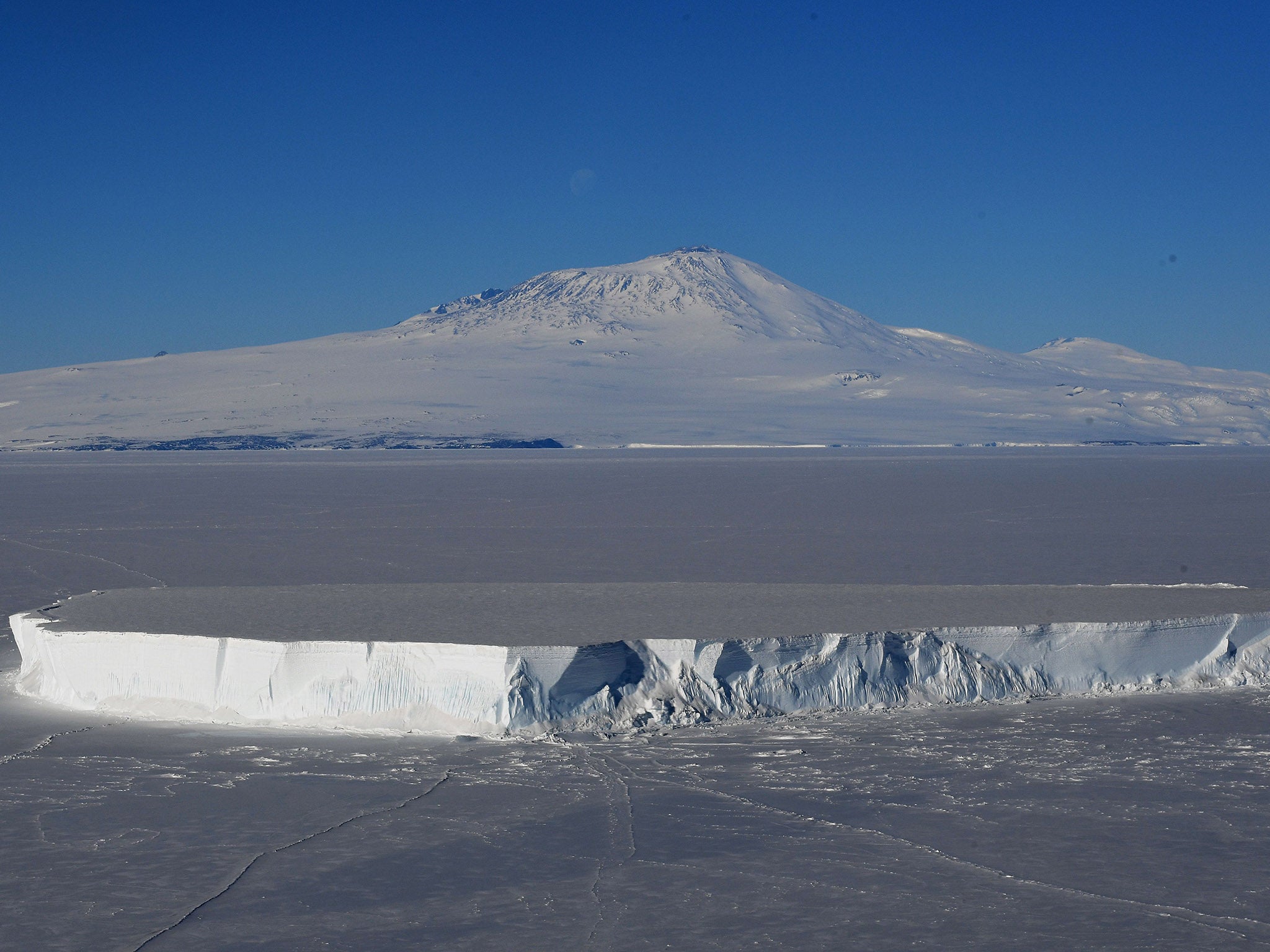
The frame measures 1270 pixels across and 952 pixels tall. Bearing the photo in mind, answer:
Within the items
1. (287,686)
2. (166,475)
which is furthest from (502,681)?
(166,475)

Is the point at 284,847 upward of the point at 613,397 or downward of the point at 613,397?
downward

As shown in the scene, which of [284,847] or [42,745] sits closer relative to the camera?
[284,847]

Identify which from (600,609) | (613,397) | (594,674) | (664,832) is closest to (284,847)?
(664,832)

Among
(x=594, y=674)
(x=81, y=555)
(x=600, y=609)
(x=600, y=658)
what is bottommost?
(x=594, y=674)

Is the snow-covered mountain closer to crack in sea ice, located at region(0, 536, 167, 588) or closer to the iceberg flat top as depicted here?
crack in sea ice, located at region(0, 536, 167, 588)

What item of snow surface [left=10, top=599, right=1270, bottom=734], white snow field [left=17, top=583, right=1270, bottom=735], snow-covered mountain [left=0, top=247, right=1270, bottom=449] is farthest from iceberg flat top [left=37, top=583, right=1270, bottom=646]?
snow-covered mountain [left=0, top=247, right=1270, bottom=449]

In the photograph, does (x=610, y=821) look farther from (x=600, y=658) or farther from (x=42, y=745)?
(x=42, y=745)

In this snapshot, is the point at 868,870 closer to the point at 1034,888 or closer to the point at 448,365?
the point at 1034,888

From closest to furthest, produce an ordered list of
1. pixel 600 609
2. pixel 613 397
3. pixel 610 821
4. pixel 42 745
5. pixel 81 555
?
pixel 610 821
pixel 42 745
pixel 600 609
pixel 81 555
pixel 613 397
